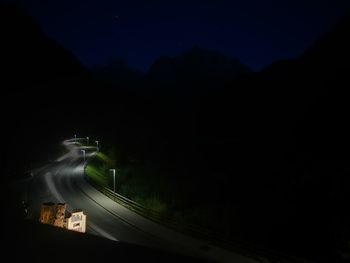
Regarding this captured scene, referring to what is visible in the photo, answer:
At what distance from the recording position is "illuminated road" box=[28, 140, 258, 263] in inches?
723

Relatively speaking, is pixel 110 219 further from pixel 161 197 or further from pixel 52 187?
pixel 52 187

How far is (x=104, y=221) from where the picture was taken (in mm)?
24281

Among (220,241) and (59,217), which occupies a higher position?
(59,217)

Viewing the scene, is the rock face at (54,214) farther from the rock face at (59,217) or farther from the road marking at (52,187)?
the road marking at (52,187)

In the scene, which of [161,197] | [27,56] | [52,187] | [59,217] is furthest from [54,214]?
[27,56]

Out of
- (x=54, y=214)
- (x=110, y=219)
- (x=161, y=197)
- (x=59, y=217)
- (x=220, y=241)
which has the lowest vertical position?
(x=161, y=197)

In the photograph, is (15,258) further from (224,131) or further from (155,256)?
(224,131)

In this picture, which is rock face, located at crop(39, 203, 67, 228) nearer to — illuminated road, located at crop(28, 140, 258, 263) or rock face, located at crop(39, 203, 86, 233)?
rock face, located at crop(39, 203, 86, 233)

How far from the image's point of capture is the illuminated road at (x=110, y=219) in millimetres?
18359

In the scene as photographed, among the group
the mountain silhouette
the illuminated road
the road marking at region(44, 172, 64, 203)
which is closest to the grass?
the illuminated road

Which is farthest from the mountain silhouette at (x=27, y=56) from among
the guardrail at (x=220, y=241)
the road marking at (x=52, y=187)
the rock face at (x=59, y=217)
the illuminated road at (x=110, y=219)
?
the rock face at (x=59, y=217)

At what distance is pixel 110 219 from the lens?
24844 millimetres

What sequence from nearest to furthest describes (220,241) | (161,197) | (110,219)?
(220,241)
(110,219)
(161,197)

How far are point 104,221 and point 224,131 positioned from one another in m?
106
